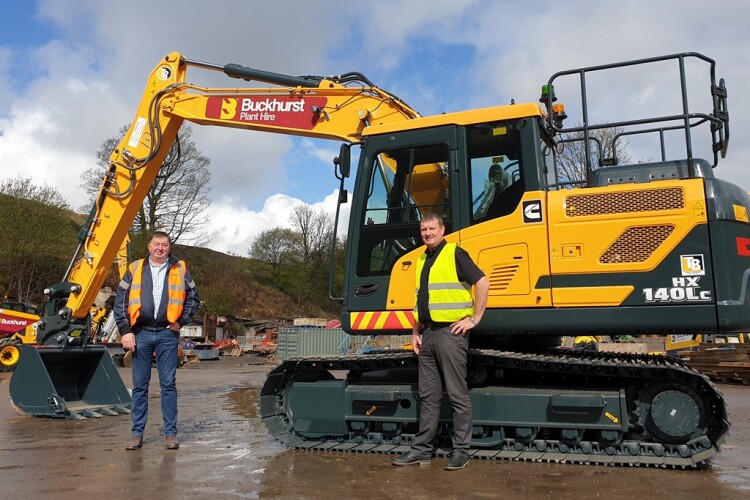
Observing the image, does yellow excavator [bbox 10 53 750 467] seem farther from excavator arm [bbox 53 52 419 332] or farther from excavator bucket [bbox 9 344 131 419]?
excavator bucket [bbox 9 344 131 419]

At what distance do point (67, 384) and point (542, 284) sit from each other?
6362mm

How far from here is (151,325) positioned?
550 centimetres

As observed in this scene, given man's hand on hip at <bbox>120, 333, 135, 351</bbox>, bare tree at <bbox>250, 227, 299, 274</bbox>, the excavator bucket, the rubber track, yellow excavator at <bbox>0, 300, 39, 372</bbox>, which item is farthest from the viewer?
bare tree at <bbox>250, 227, 299, 274</bbox>

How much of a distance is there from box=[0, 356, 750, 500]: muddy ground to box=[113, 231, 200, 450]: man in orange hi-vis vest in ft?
1.03

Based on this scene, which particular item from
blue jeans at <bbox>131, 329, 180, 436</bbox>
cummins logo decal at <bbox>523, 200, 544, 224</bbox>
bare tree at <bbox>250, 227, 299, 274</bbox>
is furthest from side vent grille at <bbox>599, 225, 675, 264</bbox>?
bare tree at <bbox>250, 227, 299, 274</bbox>

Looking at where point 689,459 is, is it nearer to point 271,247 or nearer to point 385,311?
point 385,311

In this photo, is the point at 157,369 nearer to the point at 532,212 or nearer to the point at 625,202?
the point at 532,212

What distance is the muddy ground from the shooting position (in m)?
3.94

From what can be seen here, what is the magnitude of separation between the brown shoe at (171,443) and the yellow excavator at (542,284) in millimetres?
815

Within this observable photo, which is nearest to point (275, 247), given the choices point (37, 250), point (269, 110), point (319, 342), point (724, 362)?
point (37, 250)

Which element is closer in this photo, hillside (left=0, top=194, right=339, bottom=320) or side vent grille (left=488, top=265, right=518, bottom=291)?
side vent grille (left=488, top=265, right=518, bottom=291)

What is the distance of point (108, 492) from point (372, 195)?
3.08 m

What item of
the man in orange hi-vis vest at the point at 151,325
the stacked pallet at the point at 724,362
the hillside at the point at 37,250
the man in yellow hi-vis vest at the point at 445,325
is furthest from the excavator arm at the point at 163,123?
the hillside at the point at 37,250

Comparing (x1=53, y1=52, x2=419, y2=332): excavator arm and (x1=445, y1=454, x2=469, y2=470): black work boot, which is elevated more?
(x1=53, y1=52, x2=419, y2=332): excavator arm
